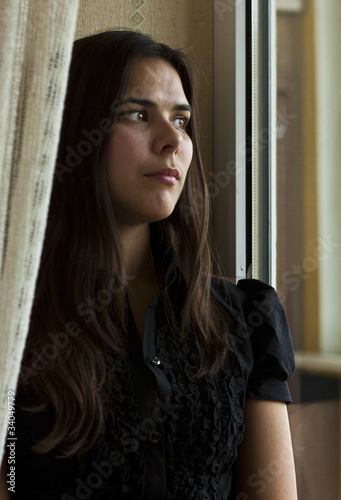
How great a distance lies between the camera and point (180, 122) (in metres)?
0.96

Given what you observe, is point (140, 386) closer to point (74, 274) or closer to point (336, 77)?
point (74, 274)

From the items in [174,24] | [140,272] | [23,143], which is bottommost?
[140,272]

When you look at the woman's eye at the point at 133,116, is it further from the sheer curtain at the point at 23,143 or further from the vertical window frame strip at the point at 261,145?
the sheer curtain at the point at 23,143

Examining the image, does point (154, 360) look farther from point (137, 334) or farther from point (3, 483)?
point (3, 483)

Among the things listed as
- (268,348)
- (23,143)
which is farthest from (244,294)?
(23,143)

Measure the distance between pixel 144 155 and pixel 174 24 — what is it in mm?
454

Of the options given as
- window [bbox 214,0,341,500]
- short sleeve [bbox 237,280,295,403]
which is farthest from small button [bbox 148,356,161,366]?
window [bbox 214,0,341,500]

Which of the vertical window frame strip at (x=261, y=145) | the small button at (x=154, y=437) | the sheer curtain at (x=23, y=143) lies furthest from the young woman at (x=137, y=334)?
the sheer curtain at (x=23, y=143)

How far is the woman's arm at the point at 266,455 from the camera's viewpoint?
0.88 m

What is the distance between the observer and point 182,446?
79 cm

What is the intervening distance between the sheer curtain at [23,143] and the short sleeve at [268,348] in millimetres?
572

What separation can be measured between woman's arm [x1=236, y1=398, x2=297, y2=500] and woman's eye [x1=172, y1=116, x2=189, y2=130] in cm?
50

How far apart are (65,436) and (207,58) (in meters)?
0.86

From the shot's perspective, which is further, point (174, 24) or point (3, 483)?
point (174, 24)
